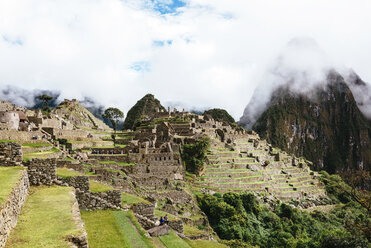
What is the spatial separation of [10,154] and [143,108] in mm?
90480

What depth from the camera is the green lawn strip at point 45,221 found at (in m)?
7.58

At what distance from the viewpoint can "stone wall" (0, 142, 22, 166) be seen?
12.6 metres

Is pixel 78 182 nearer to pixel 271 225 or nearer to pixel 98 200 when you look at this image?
pixel 98 200

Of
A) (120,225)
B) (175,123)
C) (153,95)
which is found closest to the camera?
(120,225)

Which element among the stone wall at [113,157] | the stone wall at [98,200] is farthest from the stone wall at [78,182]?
the stone wall at [113,157]

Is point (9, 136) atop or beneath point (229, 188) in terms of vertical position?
atop

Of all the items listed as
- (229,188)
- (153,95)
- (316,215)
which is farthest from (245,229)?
(153,95)

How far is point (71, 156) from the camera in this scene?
32.1m

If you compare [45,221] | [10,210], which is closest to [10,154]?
[45,221]

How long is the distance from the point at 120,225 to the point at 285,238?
29.3 m

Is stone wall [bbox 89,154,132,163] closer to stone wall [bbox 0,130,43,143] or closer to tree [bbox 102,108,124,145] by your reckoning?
stone wall [bbox 0,130,43,143]

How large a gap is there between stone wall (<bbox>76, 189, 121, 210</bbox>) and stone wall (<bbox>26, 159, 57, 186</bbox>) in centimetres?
143

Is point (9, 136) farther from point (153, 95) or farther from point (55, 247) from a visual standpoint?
point (153, 95)

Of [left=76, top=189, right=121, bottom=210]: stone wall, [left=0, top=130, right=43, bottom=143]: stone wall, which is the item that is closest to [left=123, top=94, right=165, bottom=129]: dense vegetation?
[left=0, top=130, right=43, bottom=143]: stone wall
